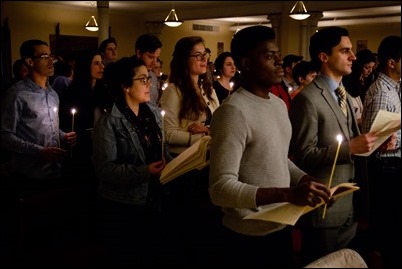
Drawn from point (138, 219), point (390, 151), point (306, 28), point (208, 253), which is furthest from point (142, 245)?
point (306, 28)

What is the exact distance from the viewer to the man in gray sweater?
1.31 metres

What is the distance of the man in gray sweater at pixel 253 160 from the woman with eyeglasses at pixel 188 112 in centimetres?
88

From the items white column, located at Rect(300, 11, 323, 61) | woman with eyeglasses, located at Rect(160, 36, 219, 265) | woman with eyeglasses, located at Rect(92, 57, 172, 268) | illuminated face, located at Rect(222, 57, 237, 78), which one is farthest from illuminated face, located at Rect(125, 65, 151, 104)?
white column, located at Rect(300, 11, 323, 61)

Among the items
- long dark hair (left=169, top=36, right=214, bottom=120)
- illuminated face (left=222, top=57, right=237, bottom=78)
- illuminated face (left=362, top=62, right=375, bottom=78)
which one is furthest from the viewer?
illuminated face (left=362, top=62, right=375, bottom=78)

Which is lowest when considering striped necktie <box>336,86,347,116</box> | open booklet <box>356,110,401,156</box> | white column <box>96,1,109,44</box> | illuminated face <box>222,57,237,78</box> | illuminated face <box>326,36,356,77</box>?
→ open booklet <box>356,110,401,156</box>

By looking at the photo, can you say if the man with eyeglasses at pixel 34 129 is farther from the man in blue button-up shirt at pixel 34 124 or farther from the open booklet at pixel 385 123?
the open booklet at pixel 385 123

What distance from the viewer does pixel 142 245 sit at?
2160 mm

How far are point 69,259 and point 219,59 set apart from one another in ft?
6.78

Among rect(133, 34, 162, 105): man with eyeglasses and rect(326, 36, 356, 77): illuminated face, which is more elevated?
rect(133, 34, 162, 105): man with eyeglasses

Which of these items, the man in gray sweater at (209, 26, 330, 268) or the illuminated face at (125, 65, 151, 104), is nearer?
the man in gray sweater at (209, 26, 330, 268)

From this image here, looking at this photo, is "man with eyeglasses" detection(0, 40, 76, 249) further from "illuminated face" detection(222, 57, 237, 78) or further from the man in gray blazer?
"illuminated face" detection(222, 57, 237, 78)

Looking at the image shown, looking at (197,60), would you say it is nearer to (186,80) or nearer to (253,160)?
(186,80)

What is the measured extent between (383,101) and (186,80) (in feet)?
3.10

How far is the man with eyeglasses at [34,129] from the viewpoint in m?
2.20
